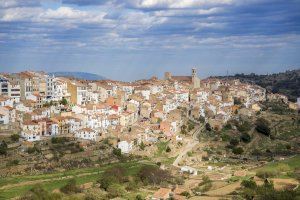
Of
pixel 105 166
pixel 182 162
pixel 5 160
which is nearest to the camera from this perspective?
pixel 5 160

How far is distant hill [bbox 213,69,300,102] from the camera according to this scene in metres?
104

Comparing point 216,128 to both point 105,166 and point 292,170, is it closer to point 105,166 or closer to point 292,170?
point 292,170

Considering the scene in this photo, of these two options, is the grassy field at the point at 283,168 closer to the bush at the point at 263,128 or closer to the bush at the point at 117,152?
the bush at the point at 263,128

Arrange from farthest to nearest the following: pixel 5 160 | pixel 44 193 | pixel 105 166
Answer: pixel 105 166, pixel 5 160, pixel 44 193

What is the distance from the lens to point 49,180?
124 feet

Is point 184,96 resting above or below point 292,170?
above

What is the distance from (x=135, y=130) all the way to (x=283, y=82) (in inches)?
3060

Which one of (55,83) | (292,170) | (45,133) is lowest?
(292,170)

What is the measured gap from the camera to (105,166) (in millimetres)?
43094

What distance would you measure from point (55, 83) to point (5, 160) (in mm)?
20171

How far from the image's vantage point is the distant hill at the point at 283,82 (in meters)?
104

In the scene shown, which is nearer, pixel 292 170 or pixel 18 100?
pixel 292 170

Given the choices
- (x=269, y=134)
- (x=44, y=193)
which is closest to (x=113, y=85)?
(x=269, y=134)

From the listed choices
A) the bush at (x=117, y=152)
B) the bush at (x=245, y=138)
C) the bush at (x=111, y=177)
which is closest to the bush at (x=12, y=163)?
the bush at (x=111, y=177)
